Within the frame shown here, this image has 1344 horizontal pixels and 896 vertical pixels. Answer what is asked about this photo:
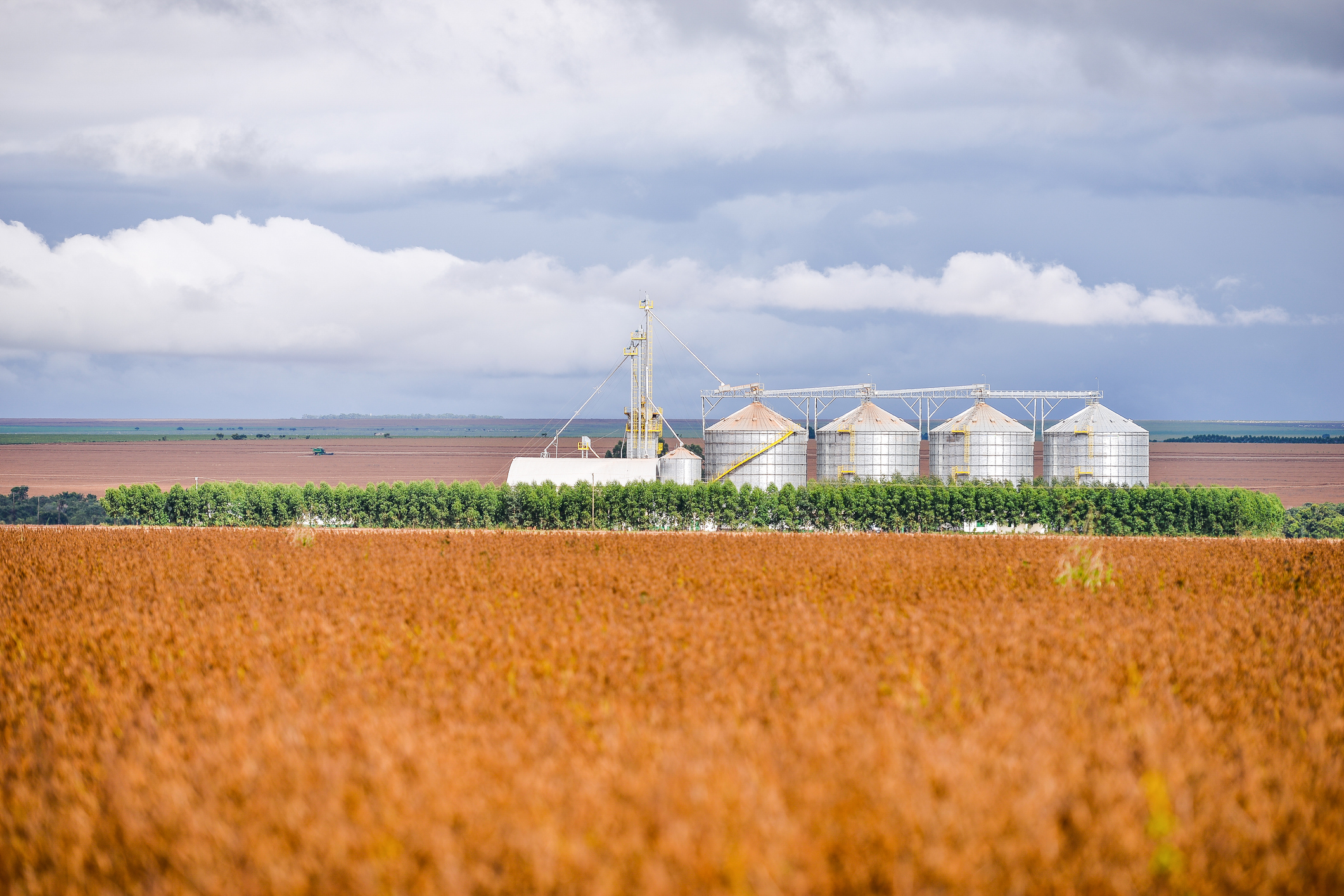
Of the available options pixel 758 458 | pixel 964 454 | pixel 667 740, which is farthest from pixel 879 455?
pixel 667 740

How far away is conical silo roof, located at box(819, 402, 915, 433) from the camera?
5562 cm

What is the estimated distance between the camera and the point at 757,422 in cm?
5391

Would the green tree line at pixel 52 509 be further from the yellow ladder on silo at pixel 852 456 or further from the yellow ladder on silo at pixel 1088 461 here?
the yellow ladder on silo at pixel 1088 461

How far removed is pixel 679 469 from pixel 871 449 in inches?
508

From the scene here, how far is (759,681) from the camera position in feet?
25.1

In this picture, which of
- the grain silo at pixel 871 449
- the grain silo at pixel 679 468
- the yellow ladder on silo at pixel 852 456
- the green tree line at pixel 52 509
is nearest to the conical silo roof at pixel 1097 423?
the grain silo at pixel 871 449

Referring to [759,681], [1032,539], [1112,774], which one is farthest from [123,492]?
[1112,774]

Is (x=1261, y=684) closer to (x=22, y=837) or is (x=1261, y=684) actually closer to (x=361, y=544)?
(x=22, y=837)

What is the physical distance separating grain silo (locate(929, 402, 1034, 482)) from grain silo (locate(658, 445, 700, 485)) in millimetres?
16092

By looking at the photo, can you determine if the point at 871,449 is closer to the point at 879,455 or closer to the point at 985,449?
the point at 879,455

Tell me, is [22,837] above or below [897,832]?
below

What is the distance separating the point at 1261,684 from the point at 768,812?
6311 mm

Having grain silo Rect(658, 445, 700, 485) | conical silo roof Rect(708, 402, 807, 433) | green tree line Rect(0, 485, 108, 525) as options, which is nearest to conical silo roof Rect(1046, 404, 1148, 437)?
conical silo roof Rect(708, 402, 807, 433)

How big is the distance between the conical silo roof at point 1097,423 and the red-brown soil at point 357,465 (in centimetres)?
1465
